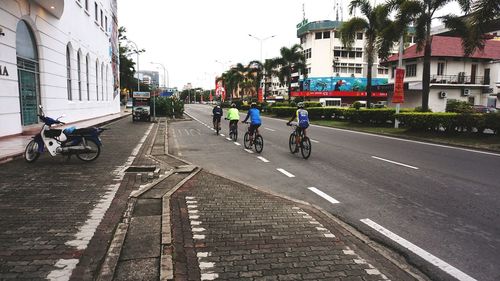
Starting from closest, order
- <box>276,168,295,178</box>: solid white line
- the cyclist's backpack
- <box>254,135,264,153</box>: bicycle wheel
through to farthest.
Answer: <box>276,168,295,178</box>: solid white line, the cyclist's backpack, <box>254,135,264,153</box>: bicycle wheel

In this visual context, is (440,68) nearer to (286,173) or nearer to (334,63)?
(334,63)

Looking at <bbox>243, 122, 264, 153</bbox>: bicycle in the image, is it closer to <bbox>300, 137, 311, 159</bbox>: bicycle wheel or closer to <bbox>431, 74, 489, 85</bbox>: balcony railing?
<bbox>300, 137, 311, 159</bbox>: bicycle wheel

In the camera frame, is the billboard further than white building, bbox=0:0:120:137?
Yes

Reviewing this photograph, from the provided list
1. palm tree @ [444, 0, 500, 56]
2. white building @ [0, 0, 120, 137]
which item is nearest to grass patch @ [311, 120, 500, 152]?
palm tree @ [444, 0, 500, 56]

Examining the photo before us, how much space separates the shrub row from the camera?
1606 cm

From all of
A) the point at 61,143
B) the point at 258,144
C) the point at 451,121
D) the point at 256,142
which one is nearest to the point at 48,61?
the point at 61,143

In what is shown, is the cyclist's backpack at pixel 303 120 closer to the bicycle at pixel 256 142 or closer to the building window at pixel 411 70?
the bicycle at pixel 256 142

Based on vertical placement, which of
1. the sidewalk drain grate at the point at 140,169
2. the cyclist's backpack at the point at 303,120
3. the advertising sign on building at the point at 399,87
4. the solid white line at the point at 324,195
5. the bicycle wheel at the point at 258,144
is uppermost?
the advertising sign on building at the point at 399,87

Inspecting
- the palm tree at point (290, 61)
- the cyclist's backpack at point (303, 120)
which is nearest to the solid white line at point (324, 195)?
the cyclist's backpack at point (303, 120)

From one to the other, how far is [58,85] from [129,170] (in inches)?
553

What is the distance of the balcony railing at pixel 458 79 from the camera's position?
4178 centimetres

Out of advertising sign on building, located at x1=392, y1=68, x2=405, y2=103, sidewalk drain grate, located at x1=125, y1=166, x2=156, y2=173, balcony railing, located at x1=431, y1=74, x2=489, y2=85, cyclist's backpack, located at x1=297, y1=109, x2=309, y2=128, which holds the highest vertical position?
balcony railing, located at x1=431, y1=74, x2=489, y2=85

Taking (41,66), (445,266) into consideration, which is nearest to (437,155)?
(445,266)

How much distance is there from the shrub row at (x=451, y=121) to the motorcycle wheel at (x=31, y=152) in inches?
654
